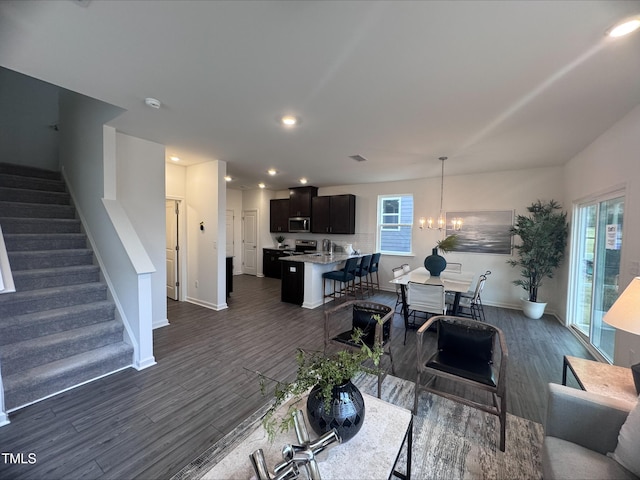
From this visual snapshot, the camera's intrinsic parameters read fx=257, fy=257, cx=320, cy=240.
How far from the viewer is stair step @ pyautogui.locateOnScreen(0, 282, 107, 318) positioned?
253 centimetres

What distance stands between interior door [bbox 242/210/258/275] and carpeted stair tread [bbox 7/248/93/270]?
495 cm

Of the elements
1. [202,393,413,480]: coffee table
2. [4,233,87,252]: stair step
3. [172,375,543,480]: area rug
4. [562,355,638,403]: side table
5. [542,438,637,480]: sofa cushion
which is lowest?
[172,375,543,480]: area rug

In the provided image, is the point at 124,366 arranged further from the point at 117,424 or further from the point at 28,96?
the point at 28,96

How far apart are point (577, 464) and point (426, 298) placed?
2184 millimetres

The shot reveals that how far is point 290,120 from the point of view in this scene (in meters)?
2.77

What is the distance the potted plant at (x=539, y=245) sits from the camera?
423 centimetres

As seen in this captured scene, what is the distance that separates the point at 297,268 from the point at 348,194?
8.89ft

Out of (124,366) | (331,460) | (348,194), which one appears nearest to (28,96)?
(124,366)

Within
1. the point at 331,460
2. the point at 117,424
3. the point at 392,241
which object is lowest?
the point at 117,424

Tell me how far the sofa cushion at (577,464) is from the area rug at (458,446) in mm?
483

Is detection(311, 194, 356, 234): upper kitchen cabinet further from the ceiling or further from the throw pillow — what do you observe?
the throw pillow

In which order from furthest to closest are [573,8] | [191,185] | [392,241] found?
[392,241] < [191,185] < [573,8]

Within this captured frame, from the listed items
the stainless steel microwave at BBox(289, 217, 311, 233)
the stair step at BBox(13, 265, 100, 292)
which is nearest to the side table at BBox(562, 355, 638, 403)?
the stair step at BBox(13, 265, 100, 292)

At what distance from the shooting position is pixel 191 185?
4953 mm
